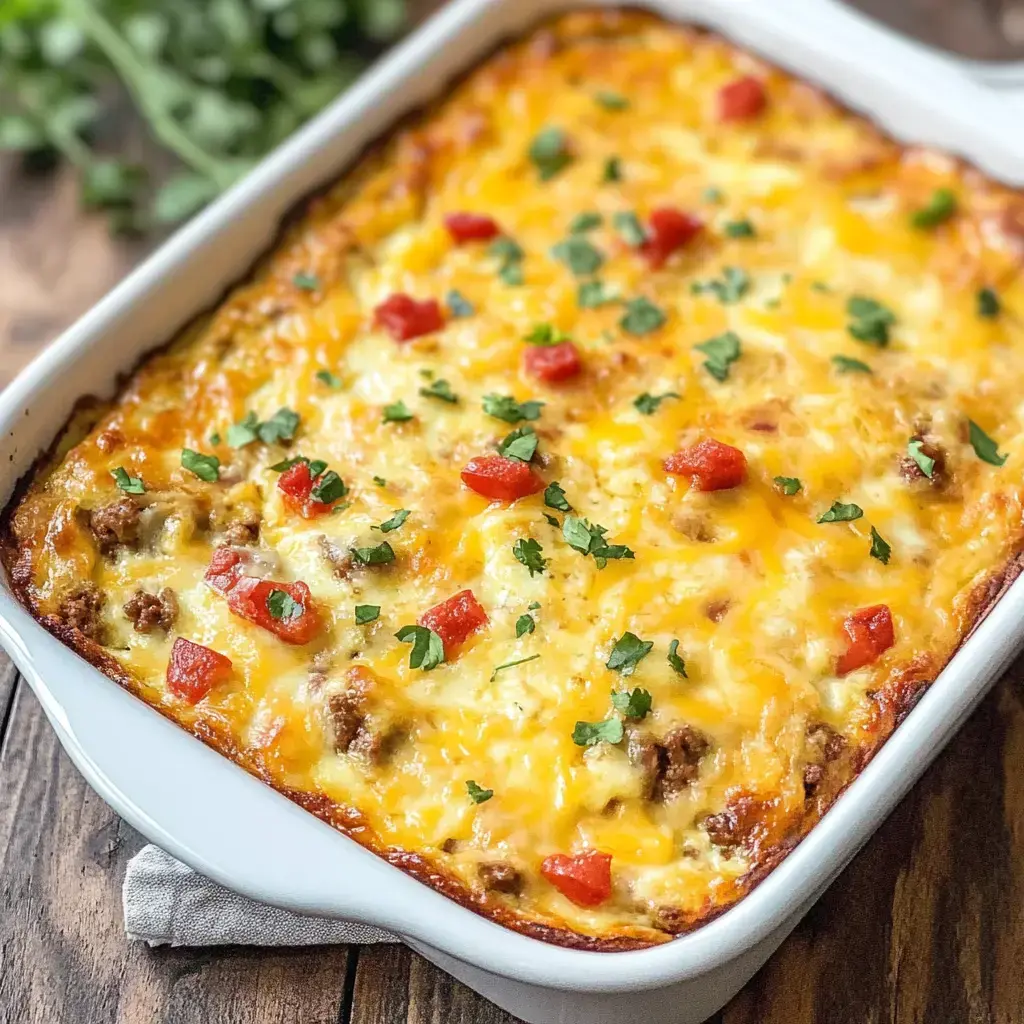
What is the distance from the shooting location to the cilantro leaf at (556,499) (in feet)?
9.09

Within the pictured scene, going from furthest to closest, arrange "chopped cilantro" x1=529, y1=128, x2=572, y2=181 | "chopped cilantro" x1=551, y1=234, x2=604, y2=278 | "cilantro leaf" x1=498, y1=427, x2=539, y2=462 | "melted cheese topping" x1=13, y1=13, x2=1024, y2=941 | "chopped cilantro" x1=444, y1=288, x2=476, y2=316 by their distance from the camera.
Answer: "chopped cilantro" x1=529, y1=128, x2=572, y2=181
"chopped cilantro" x1=551, y1=234, x2=604, y2=278
"chopped cilantro" x1=444, y1=288, x2=476, y2=316
"cilantro leaf" x1=498, y1=427, x2=539, y2=462
"melted cheese topping" x1=13, y1=13, x2=1024, y2=941

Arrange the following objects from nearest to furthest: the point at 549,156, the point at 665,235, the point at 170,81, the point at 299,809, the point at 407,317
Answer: the point at 299,809
the point at 407,317
the point at 665,235
the point at 549,156
the point at 170,81

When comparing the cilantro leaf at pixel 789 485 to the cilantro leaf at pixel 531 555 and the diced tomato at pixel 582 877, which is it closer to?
the cilantro leaf at pixel 531 555

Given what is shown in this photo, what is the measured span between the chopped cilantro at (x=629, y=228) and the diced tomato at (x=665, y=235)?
0.06 ft

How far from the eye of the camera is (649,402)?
2.95 meters

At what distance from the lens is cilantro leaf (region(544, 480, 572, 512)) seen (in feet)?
9.09

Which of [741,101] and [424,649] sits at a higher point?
[741,101]

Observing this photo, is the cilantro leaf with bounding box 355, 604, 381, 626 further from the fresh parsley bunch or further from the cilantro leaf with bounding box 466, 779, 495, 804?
the fresh parsley bunch

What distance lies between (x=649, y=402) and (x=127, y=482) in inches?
46.1

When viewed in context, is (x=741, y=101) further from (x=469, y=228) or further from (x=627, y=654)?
(x=627, y=654)

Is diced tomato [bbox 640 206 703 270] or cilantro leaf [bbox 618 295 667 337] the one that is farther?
diced tomato [bbox 640 206 703 270]

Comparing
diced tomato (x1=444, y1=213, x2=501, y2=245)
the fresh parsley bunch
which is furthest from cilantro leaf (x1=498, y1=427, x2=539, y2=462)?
the fresh parsley bunch

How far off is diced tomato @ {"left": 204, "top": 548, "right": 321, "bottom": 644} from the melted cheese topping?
0.03 metres

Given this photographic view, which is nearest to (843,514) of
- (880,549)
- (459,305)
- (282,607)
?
(880,549)
